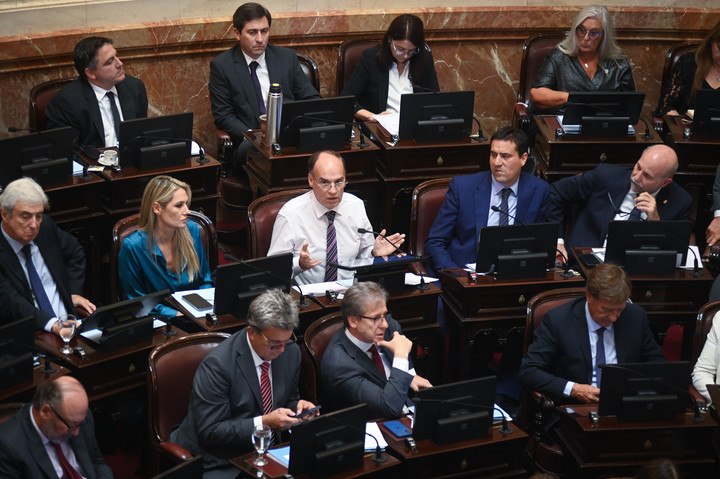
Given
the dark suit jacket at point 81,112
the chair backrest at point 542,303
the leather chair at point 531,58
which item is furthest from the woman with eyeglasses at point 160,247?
the leather chair at point 531,58

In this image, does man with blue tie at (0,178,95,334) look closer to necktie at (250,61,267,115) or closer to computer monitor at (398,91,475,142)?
necktie at (250,61,267,115)

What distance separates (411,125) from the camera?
5.45 metres

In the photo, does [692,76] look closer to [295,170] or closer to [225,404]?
[295,170]

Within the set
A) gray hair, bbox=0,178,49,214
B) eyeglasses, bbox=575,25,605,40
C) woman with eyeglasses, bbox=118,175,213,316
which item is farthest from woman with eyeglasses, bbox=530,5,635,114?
gray hair, bbox=0,178,49,214

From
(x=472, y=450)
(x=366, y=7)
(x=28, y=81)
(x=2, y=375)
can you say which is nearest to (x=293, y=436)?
(x=472, y=450)

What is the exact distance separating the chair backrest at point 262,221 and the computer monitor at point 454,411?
135 cm

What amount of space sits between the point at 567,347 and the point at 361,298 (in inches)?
34.9

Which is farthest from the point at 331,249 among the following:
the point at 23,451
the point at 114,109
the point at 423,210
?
the point at 23,451

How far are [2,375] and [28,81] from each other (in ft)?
8.19

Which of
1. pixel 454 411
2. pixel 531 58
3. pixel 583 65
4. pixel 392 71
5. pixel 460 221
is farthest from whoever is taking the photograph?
pixel 531 58

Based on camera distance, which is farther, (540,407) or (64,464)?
(540,407)

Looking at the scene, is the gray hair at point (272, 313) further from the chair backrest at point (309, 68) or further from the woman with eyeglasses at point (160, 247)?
the chair backrest at point (309, 68)

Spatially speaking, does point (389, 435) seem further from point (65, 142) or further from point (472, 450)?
point (65, 142)

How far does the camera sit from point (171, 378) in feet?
12.8
